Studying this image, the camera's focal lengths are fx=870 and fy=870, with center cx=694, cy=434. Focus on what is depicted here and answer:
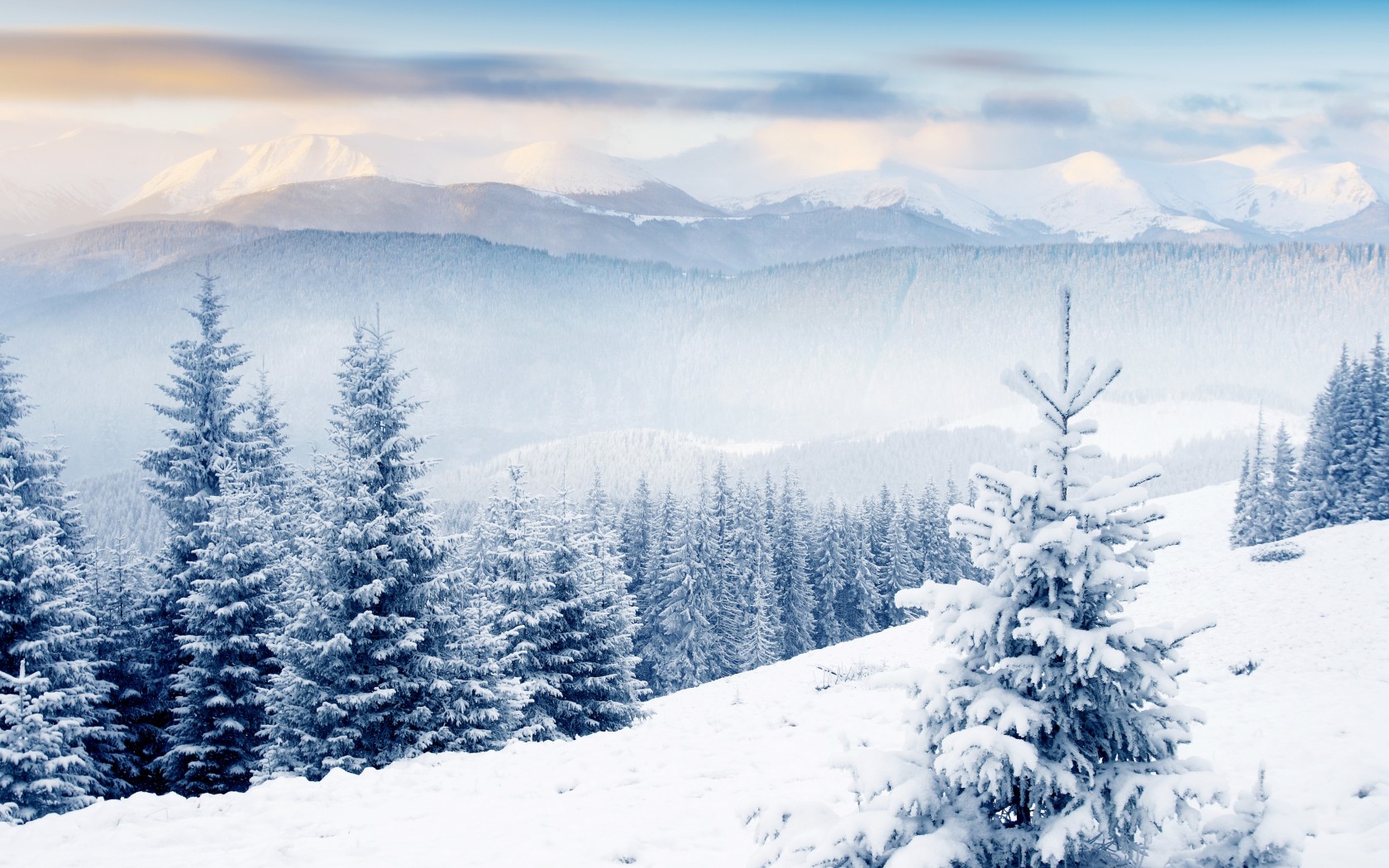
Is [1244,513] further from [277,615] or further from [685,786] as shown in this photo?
[277,615]

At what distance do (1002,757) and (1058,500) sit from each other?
5.16ft

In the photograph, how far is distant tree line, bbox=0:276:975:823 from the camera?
1617 cm

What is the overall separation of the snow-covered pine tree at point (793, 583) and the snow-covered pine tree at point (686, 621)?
585 cm

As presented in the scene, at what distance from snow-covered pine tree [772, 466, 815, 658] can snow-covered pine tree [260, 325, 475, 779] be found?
3973 centimetres

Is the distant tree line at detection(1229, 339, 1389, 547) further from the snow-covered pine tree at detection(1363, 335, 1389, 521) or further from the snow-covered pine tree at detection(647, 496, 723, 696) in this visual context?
the snow-covered pine tree at detection(647, 496, 723, 696)

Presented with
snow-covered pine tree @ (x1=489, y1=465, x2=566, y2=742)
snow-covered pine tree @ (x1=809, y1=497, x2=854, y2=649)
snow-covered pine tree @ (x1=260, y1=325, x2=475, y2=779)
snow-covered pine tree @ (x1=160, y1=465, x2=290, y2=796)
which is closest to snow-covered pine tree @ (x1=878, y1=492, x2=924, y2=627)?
snow-covered pine tree @ (x1=809, y1=497, x2=854, y2=649)

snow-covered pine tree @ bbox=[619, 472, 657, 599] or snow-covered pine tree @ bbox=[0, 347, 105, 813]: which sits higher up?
snow-covered pine tree @ bbox=[0, 347, 105, 813]

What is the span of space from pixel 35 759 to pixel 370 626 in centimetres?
554

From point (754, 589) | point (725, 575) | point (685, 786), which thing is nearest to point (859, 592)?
point (754, 589)

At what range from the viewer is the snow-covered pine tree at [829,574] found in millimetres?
58094

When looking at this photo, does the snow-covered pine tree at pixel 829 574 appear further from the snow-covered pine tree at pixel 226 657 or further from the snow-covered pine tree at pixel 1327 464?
the snow-covered pine tree at pixel 226 657

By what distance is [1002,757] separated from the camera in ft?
16.8

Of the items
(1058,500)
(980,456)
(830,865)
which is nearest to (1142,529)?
(1058,500)

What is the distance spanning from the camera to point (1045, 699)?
17.6 ft
